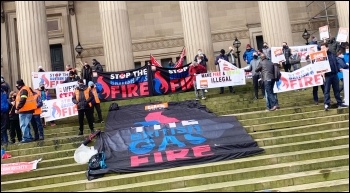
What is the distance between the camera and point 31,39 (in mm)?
18922

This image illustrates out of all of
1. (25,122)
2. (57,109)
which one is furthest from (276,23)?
(25,122)

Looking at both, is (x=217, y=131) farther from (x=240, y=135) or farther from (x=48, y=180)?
(x=48, y=180)

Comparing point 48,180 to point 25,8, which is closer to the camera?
point 48,180

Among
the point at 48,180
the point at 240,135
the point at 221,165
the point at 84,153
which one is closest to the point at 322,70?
the point at 240,135

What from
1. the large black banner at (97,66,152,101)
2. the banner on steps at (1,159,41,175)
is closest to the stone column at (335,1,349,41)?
the large black banner at (97,66,152,101)

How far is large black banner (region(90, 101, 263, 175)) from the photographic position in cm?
967

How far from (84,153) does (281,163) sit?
4815 mm

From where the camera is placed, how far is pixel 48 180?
9414mm

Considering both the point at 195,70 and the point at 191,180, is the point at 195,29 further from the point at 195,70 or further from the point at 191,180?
the point at 191,180

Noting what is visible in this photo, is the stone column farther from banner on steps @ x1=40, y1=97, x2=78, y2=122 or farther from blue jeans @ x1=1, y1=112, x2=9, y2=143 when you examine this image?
blue jeans @ x1=1, y1=112, x2=9, y2=143

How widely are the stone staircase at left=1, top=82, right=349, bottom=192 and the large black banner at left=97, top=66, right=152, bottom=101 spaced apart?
207 inches

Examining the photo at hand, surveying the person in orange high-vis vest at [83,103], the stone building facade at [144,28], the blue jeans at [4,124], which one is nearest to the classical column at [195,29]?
the stone building facade at [144,28]

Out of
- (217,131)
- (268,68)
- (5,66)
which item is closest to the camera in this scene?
(217,131)

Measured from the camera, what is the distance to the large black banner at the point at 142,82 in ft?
55.4
